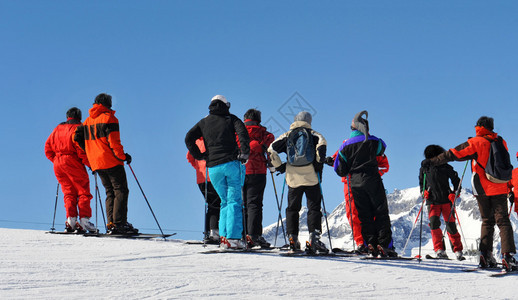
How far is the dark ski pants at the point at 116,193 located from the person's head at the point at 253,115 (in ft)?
8.20

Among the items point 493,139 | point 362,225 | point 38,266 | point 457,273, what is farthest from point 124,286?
point 493,139

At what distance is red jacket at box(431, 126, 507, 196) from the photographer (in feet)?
28.0

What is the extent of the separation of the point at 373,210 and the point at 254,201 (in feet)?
6.71

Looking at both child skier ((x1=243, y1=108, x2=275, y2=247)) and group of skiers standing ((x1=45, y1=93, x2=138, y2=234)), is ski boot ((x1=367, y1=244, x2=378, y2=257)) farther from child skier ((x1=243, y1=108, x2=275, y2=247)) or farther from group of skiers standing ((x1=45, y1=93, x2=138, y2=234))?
group of skiers standing ((x1=45, y1=93, x2=138, y2=234))

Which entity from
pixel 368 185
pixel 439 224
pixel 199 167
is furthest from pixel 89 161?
pixel 439 224

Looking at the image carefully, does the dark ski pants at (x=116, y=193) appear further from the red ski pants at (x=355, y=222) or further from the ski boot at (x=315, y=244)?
the red ski pants at (x=355, y=222)

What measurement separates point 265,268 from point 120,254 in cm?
221

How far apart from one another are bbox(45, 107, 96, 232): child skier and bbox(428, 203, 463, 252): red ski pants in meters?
6.48

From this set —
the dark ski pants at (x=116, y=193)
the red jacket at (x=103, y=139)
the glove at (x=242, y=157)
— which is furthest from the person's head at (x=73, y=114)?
the glove at (x=242, y=157)

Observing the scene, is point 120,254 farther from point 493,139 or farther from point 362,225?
point 493,139

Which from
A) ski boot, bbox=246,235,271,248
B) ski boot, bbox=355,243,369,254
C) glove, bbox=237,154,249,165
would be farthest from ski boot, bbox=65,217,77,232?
ski boot, bbox=355,243,369,254

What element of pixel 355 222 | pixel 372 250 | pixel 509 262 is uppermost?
pixel 355 222

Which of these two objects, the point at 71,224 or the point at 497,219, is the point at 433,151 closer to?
the point at 497,219

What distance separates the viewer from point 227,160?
8.73m
